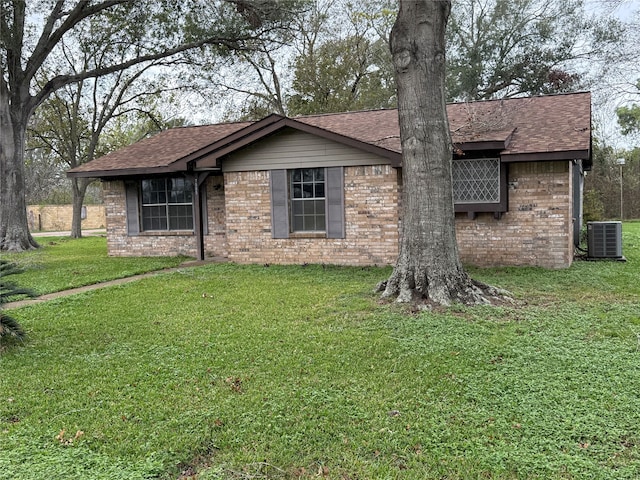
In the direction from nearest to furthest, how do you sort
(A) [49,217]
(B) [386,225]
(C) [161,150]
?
1. (B) [386,225]
2. (C) [161,150]
3. (A) [49,217]

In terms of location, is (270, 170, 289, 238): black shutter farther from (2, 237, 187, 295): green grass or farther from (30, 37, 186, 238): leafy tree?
(30, 37, 186, 238): leafy tree

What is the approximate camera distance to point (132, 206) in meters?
14.6

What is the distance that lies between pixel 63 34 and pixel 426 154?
14.8 m

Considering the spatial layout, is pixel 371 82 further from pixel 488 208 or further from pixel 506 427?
pixel 506 427

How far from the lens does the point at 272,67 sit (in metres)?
27.4

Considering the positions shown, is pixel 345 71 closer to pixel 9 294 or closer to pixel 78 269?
pixel 78 269

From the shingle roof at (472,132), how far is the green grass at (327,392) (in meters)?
3.90

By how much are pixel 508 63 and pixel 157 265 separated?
20149 mm

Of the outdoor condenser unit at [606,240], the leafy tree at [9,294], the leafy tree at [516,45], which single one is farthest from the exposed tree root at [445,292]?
the leafy tree at [516,45]

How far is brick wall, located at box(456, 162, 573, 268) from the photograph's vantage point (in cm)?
1018

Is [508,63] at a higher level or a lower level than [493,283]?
higher

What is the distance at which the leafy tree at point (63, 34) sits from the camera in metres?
16.2

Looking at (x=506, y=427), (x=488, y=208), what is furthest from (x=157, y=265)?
(x=506, y=427)

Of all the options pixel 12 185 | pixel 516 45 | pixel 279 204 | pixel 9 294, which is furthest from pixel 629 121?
pixel 9 294
